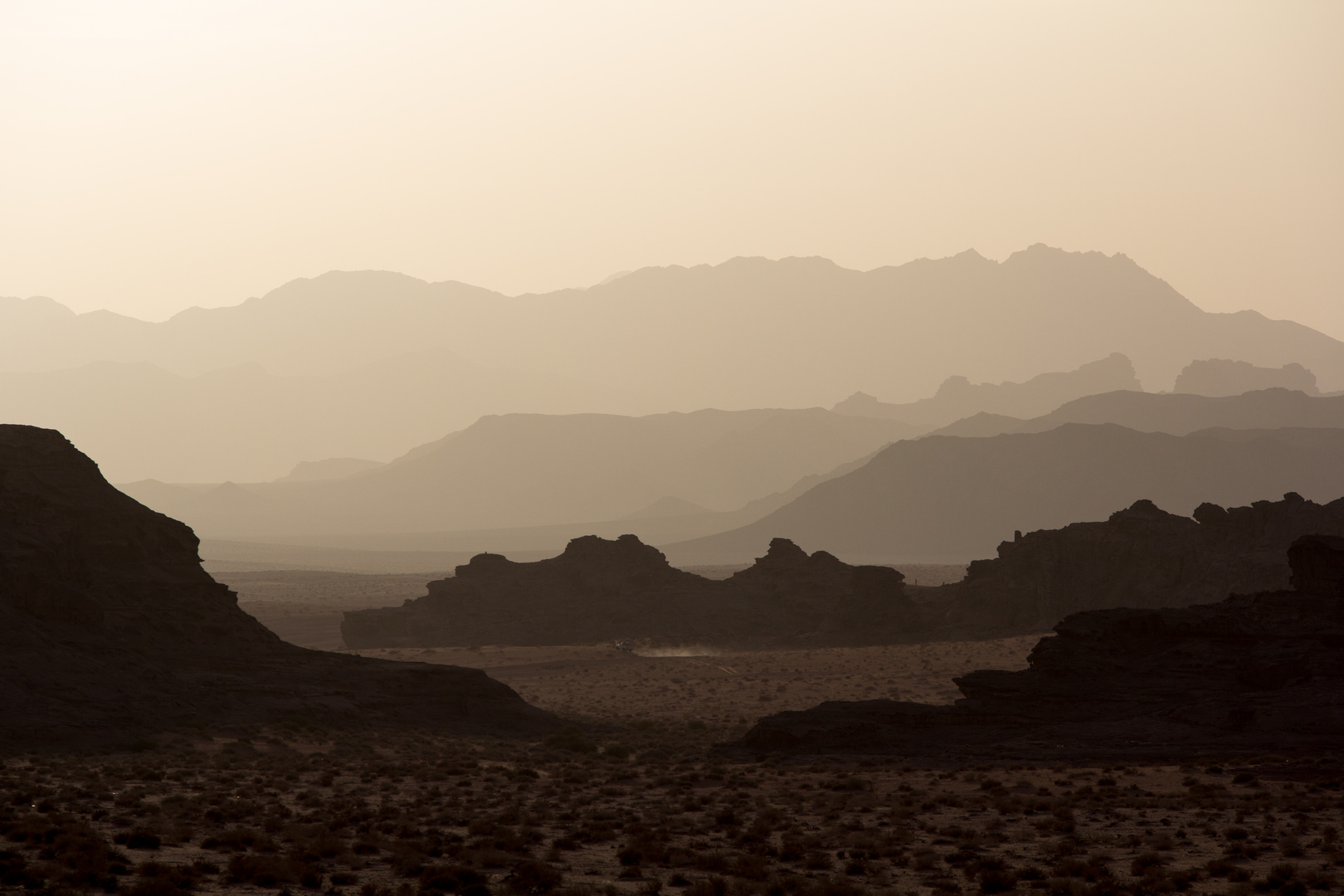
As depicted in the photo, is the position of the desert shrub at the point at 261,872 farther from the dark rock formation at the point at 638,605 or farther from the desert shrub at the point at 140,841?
the dark rock formation at the point at 638,605

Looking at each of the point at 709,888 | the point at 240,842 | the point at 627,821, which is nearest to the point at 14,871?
the point at 240,842

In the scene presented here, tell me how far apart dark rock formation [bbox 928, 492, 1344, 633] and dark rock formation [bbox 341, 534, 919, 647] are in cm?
658

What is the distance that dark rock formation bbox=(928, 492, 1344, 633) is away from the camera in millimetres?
73562

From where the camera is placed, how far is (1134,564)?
8288 centimetres

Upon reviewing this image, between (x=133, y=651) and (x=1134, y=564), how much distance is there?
65965mm

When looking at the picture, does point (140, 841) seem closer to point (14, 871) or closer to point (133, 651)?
point (14, 871)

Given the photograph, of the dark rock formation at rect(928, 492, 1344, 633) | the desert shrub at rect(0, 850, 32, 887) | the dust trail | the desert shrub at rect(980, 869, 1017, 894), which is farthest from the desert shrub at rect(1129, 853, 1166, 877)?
the dust trail

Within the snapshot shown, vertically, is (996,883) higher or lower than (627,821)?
higher

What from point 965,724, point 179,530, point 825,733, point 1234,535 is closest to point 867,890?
point 825,733

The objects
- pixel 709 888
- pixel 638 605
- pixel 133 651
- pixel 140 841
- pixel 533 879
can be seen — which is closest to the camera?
pixel 709 888

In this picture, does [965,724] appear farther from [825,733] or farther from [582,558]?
[582,558]

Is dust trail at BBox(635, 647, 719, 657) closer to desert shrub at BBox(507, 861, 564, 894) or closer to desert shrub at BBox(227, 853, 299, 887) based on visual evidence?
desert shrub at BBox(507, 861, 564, 894)

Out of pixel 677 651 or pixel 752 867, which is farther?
pixel 677 651

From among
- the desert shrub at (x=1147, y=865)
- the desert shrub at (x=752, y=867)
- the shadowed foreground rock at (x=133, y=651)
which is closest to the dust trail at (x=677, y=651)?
the shadowed foreground rock at (x=133, y=651)
